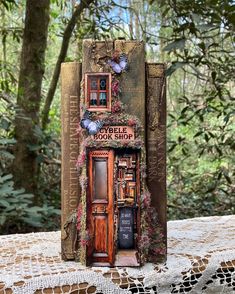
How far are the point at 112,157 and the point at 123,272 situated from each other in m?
0.18

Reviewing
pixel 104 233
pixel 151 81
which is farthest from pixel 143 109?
pixel 104 233

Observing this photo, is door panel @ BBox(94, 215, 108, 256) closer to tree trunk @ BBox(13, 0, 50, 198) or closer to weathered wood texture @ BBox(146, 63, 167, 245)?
weathered wood texture @ BBox(146, 63, 167, 245)

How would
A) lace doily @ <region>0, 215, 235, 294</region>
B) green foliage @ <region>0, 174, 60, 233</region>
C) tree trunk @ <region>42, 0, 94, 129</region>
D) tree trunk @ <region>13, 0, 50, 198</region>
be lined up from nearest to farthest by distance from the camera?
lace doily @ <region>0, 215, 235, 294</region>
green foliage @ <region>0, 174, 60, 233</region>
tree trunk @ <region>13, 0, 50, 198</region>
tree trunk @ <region>42, 0, 94, 129</region>

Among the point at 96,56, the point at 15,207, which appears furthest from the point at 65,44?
the point at 96,56

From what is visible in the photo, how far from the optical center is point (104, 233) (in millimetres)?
747

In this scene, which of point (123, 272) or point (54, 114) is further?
point (54, 114)

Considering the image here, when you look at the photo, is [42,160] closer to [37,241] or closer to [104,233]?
[37,241]

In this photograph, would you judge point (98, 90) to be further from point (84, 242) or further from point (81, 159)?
point (84, 242)

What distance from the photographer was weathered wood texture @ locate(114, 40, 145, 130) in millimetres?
760

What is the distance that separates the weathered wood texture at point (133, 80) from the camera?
0.76 metres

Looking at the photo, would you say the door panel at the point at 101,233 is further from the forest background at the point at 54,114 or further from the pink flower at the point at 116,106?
the forest background at the point at 54,114

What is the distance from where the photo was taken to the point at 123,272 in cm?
73

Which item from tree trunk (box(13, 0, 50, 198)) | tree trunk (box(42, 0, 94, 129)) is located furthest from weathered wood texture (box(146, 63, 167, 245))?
tree trunk (box(42, 0, 94, 129))

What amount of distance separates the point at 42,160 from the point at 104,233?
1110 millimetres
